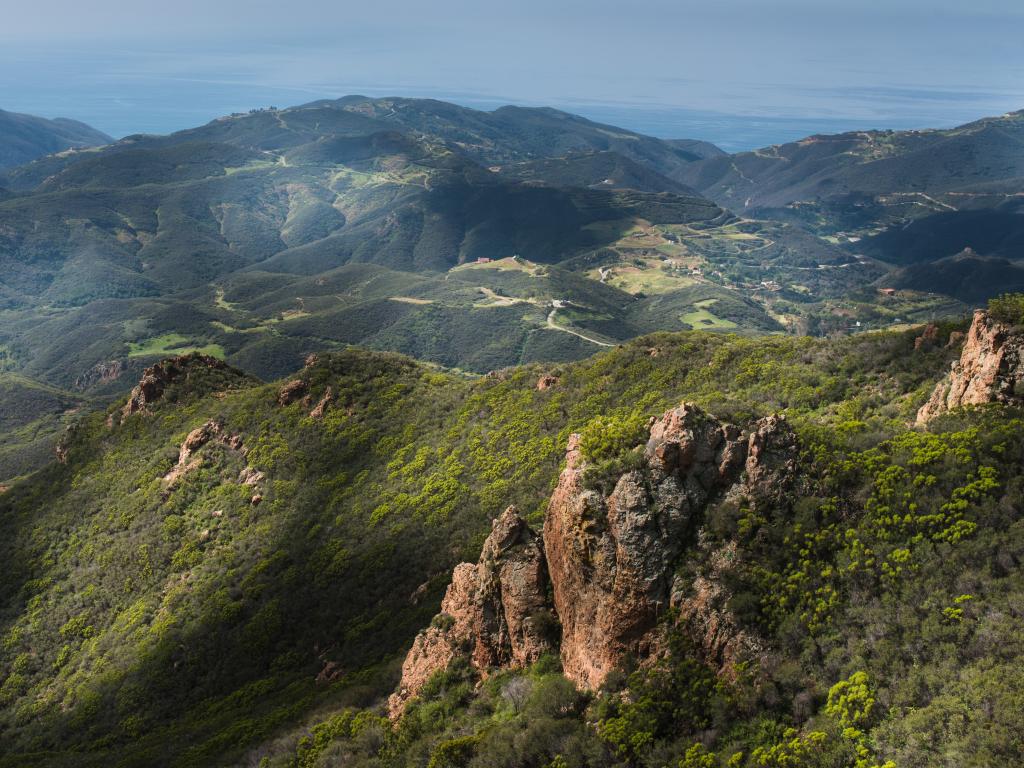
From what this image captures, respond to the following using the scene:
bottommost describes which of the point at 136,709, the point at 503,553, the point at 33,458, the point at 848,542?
the point at 33,458

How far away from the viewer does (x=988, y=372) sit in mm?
26547

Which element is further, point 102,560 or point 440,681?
point 102,560

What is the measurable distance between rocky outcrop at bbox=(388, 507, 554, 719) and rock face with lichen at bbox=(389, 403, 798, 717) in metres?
0.05

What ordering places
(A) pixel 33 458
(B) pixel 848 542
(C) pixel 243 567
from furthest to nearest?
(A) pixel 33 458 < (C) pixel 243 567 < (B) pixel 848 542

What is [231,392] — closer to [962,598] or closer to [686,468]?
[686,468]

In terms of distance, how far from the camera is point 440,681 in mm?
26719

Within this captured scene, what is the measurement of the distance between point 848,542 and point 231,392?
74.3 meters

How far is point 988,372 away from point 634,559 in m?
17.4

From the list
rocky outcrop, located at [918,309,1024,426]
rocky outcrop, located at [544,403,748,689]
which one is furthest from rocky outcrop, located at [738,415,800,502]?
rocky outcrop, located at [918,309,1024,426]

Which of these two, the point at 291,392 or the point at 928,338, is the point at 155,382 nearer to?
the point at 291,392

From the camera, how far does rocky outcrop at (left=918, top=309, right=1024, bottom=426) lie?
84.4 ft

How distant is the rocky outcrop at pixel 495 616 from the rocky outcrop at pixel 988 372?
1745 cm

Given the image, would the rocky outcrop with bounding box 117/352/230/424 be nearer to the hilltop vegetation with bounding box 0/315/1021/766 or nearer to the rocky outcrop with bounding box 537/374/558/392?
the hilltop vegetation with bounding box 0/315/1021/766

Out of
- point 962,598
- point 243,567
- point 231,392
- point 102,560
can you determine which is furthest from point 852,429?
point 231,392
